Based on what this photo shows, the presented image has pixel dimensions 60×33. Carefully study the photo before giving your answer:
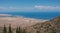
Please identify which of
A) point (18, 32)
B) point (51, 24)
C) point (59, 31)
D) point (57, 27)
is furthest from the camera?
point (51, 24)

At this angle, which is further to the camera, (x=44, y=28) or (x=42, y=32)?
(x=44, y=28)

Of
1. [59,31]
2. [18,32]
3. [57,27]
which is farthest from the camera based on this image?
[57,27]

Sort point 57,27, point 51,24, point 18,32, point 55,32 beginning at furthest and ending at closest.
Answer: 1. point 51,24
2. point 57,27
3. point 55,32
4. point 18,32

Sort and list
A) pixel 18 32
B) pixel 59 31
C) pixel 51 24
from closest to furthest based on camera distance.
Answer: pixel 18 32
pixel 59 31
pixel 51 24

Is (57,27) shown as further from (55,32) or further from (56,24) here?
(55,32)

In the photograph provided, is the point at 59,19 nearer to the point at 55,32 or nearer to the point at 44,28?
the point at 44,28

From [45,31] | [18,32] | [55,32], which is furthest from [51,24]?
[18,32]

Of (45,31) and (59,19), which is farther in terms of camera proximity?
(59,19)

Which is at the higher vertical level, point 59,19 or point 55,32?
point 59,19

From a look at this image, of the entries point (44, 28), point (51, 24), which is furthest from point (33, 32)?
point (51, 24)
